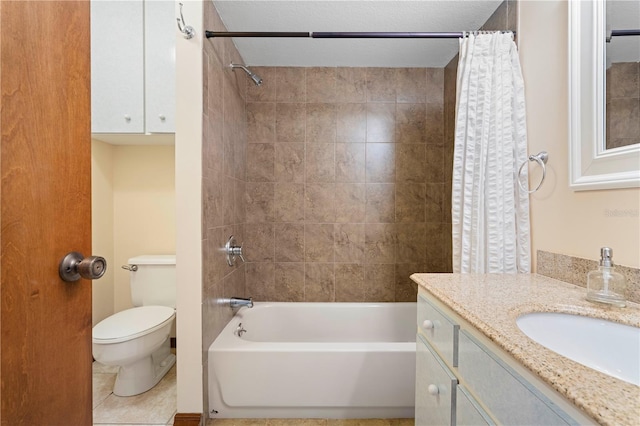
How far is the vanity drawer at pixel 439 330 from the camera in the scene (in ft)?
3.00

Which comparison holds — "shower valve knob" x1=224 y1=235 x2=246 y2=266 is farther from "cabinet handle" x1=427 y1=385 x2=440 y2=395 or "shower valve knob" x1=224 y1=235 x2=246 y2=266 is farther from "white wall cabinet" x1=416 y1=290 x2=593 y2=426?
"cabinet handle" x1=427 y1=385 x2=440 y2=395

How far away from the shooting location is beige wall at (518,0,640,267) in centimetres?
96

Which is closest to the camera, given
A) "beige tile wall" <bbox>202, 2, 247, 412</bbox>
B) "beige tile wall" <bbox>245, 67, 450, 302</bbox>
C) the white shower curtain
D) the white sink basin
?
the white sink basin

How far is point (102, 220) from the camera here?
7.78 feet

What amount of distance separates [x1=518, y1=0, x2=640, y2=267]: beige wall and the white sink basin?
0.27m

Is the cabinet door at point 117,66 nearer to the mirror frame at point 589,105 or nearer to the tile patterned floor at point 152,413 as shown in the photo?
the tile patterned floor at point 152,413

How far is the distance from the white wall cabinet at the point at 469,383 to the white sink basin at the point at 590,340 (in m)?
0.16

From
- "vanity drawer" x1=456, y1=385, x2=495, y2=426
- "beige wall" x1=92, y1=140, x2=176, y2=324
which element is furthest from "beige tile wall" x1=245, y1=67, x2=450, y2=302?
"vanity drawer" x1=456, y1=385, x2=495, y2=426

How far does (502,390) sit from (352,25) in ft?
6.47

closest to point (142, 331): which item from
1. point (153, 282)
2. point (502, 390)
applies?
point (153, 282)

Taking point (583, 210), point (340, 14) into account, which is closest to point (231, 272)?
point (340, 14)

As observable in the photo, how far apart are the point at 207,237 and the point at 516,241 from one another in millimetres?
1534

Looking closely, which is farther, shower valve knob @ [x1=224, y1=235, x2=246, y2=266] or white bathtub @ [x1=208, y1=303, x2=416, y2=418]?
shower valve knob @ [x1=224, y1=235, x2=246, y2=266]

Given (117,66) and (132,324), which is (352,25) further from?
(132,324)
